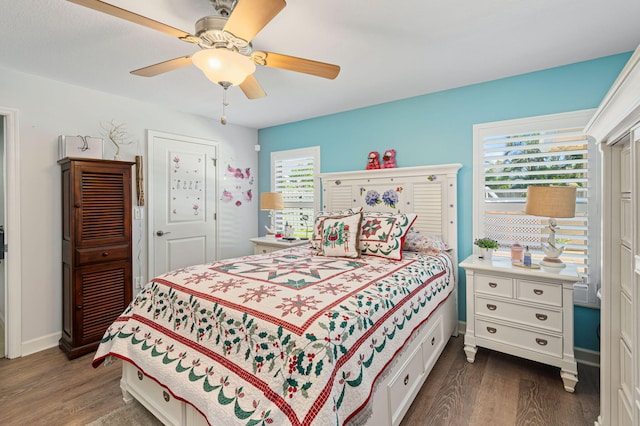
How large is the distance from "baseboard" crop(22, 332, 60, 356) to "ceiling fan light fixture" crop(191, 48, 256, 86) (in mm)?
2878

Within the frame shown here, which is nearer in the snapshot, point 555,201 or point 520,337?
point 555,201

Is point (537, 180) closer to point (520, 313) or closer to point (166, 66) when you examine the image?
point (520, 313)

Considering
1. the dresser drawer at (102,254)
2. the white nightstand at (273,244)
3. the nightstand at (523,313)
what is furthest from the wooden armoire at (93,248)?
the nightstand at (523,313)

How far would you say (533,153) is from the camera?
2643 mm

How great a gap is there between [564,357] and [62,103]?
15.3ft

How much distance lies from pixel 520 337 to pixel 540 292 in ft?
1.23

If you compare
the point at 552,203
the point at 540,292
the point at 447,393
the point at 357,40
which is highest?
the point at 357,40

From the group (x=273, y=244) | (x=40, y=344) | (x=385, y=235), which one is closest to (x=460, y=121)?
(x=385, y=235)

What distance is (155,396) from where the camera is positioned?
1.72 meters

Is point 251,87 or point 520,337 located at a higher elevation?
point 251,87

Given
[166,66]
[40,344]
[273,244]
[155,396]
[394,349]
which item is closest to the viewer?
[394,349]

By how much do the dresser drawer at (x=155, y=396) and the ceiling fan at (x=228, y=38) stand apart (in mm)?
1752

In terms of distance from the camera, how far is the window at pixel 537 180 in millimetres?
2430

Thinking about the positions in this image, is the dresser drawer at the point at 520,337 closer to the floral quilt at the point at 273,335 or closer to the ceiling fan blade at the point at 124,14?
the floral quilt at the point at 273,335
